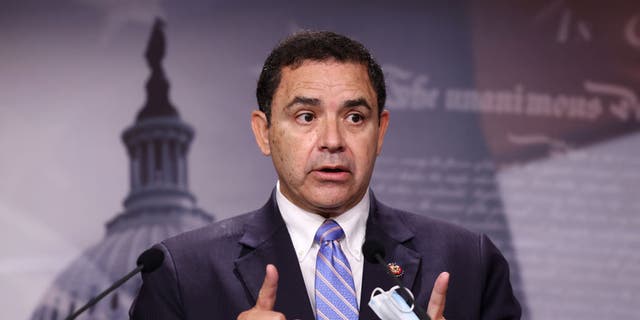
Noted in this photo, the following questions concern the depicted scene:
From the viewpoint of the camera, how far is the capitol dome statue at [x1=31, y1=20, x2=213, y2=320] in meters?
4.20

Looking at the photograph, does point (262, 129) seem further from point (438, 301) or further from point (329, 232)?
point (438, 301)

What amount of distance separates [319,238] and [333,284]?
0.13 meters

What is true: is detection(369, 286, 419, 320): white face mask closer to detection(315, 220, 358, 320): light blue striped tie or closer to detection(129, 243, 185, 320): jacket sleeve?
detection(315, 220, 358, 320): light blue striped tie

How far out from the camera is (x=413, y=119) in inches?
175

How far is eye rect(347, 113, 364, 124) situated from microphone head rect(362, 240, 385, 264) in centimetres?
28

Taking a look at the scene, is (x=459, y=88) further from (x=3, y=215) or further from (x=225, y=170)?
(x=3, y=215)

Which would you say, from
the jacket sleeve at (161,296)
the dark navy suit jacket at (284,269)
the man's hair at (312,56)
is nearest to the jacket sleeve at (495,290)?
the dark navy suit jacket at (284,269)

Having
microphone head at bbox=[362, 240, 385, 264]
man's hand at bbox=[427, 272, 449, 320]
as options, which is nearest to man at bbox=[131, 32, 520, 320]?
microphone head at bbox=[362, 240, 385, 264]

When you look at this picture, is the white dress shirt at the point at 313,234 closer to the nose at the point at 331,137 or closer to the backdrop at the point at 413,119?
the nose at the point at 331,137

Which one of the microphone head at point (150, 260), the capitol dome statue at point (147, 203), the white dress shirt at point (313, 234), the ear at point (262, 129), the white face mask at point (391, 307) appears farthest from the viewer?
the capitol dome statue at point (147, 203)

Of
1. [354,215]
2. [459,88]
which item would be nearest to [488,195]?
[459,88]

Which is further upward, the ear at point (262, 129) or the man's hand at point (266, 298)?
the ear at point (262, 129)

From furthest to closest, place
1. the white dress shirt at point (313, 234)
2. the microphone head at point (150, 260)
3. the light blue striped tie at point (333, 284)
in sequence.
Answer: the white dress shirt at point (313, 234) → the light blue striped tie at point (333, 284) → the microphone head at point (150, 260)

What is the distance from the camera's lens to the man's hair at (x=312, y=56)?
2.10 m
